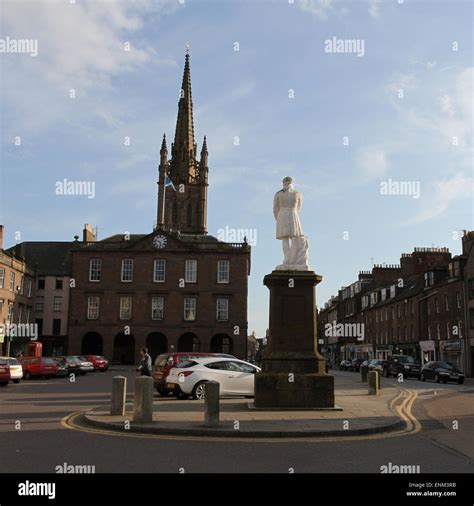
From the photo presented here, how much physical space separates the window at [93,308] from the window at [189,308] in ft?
30.9

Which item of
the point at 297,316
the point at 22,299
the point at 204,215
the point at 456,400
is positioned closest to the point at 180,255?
the point at 22,299

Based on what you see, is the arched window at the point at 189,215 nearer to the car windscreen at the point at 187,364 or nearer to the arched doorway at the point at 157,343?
the arched doorway at the point at 157,343

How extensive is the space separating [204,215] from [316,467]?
81595 mm

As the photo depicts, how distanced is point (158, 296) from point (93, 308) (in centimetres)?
704

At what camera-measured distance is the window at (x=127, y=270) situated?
204 ft

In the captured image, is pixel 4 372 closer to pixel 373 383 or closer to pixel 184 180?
pixel 373 383

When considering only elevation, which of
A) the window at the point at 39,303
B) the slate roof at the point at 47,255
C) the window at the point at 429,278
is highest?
the slate roof at the point at 47,255

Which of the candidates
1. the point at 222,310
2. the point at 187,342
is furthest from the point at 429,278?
the point at 187,342

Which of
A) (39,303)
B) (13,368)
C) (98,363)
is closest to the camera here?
(13,368)

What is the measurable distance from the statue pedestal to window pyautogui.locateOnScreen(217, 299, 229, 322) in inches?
1827

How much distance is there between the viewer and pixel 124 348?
62.7 m

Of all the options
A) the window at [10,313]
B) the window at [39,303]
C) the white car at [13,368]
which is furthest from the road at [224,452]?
the window at [39,303]

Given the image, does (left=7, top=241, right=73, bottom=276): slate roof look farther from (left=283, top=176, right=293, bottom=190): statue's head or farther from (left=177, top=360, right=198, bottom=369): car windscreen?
(left=283, top=176, right=293, bottom=190): statue's head

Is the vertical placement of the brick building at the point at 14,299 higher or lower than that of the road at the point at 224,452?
higher
